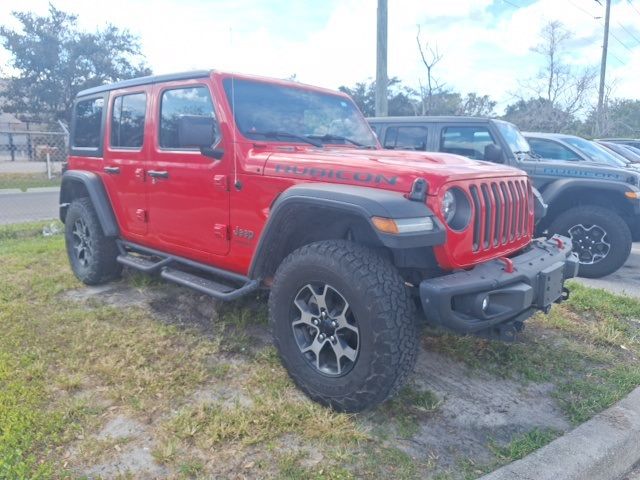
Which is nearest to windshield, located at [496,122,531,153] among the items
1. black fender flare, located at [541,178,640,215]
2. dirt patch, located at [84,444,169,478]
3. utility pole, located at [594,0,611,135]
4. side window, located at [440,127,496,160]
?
side window, located at [440,127,496,160]

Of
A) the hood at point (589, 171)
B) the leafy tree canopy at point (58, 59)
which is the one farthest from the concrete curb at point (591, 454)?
the leafy tree canopy at point (58, 59)

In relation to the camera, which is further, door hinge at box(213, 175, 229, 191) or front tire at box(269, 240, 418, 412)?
door hinge at box(213, 175, 229, 191)

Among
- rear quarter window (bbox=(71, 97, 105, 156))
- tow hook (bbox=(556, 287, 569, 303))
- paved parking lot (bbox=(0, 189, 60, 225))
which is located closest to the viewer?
tow hook (bbox=(556, 287, 569, 303))

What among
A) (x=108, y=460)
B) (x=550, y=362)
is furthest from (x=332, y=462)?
(x=550, y=362)

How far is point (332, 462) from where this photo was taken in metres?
2.54

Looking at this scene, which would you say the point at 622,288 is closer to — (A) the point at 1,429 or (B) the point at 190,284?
(B) the point at 190,284

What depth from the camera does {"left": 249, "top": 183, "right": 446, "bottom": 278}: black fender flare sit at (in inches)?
103

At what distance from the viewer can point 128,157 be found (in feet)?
15.0

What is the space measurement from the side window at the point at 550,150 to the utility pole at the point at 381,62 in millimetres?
3120

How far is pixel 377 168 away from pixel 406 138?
4.67m

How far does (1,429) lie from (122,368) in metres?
0.81

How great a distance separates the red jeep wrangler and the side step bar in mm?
16

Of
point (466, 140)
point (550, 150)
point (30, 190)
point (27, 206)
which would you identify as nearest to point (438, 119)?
point (466, 140)

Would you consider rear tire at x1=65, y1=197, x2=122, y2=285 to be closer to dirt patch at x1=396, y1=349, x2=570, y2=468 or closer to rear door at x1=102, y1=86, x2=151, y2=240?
rear door at x1=102, y1=86, x2=151, y2=240
